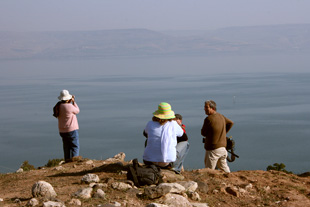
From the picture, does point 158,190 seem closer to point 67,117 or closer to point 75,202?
point 75,202

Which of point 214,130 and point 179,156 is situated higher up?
point 214,130

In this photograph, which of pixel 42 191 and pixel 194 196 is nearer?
pixel 42 191

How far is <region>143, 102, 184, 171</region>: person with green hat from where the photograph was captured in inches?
242

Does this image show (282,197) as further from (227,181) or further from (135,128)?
(135,128)

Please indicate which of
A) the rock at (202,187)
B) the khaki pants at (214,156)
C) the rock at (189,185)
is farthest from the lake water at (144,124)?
the rock at (189,185)

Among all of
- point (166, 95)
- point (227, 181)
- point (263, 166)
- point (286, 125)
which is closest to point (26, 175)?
point (227, 181)

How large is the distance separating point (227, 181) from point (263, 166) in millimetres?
65382

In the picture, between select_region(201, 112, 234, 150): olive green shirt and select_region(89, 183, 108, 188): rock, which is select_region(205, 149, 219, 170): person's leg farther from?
select_region(89, 183, 108, 188): rock

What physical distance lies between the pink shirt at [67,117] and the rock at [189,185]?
315 centimetres

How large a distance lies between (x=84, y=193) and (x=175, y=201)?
3.77 feet

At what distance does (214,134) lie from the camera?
7.39 meters

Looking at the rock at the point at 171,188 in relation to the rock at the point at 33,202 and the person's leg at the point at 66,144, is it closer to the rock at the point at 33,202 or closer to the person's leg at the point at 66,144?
the rock at the point at 33,202

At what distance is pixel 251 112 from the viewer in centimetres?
11562

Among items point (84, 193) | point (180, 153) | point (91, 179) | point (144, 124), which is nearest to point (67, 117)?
point (91, 179)
